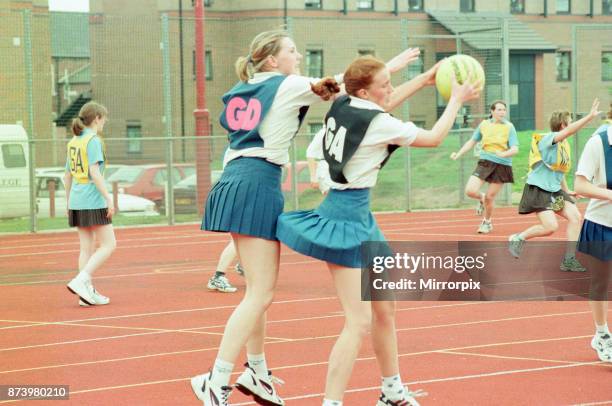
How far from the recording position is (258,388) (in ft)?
20.2

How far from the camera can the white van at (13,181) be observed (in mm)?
20891

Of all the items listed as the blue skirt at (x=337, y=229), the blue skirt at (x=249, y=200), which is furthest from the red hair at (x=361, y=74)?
the blue skirt at (x=249, y=200)

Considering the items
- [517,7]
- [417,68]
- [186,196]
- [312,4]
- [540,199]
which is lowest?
[186,196]

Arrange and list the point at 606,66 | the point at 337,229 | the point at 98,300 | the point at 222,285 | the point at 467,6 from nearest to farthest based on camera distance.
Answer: the point at 337,229
the point at 98,300
the point at 222,285
the point at 606,66
the point at 467,6

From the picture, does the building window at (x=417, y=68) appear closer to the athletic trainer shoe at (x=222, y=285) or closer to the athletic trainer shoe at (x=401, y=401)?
the athletic trainer shoe at (x=222, y=285)

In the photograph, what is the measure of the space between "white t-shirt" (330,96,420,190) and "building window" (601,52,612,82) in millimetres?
23790

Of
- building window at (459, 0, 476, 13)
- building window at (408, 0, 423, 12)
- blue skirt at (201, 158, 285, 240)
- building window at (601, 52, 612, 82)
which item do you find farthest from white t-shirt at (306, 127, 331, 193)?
building window at (408, 0, 423, 12)

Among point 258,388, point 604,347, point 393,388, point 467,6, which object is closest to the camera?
point 393,388

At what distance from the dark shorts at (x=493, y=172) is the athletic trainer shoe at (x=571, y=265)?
481 cm

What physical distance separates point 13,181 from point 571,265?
12135 millimetres

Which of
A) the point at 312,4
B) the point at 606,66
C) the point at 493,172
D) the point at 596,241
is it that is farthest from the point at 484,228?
the point at 312,4

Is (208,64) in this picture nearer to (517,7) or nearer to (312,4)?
(312,4)

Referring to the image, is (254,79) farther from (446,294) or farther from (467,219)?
(467,219)

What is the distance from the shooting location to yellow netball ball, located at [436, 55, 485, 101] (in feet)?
20.1
